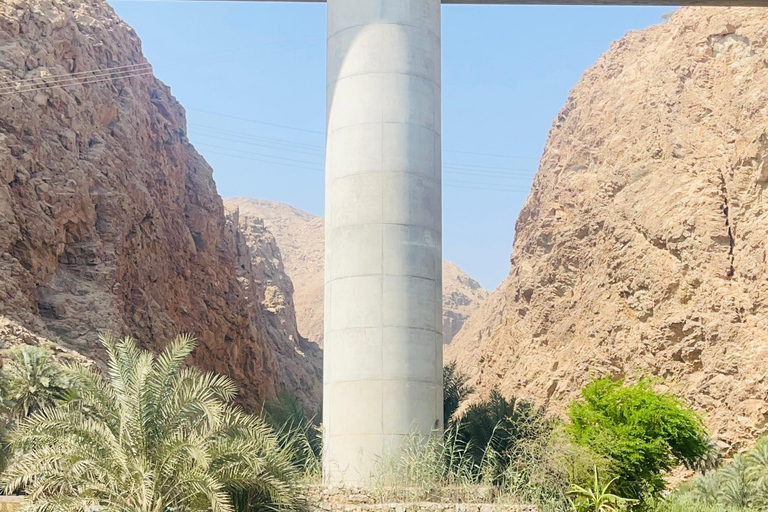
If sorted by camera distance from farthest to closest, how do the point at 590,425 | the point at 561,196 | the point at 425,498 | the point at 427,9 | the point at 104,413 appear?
the point at 561,196, the point at 590,425, the point at 427,9, the point at 425,498, the point at 104,413

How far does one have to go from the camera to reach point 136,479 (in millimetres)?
15008

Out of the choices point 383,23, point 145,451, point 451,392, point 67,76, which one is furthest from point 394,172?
point 67,76

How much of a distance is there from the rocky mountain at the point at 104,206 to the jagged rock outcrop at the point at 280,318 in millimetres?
3430

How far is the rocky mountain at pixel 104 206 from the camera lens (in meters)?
43.2

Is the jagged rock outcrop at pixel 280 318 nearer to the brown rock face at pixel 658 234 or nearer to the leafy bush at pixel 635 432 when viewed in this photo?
the brown rock face at pixel 658 234

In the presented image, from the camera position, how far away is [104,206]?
5009 centimetres

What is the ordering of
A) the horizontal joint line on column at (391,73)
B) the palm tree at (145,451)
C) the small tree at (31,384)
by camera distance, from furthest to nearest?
the small tree at (31,384) < the horizontal joint line on column at (391,73) < the palm tree at (145,451)

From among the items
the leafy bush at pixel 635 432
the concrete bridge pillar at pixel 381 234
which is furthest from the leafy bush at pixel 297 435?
the leafy bush at pixel 635 432

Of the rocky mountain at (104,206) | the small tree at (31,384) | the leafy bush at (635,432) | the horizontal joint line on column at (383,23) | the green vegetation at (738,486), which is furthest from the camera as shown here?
the rocky mountain at (104,206)

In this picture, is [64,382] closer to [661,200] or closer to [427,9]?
[427,9]

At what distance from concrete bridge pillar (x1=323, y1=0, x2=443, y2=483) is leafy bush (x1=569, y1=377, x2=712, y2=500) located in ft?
16.9

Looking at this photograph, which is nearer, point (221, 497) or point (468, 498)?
point (221, 497)

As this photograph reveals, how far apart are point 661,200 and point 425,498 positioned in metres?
48.6

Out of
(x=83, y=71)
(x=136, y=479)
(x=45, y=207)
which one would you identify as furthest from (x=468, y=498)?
(x=83, y=71)
